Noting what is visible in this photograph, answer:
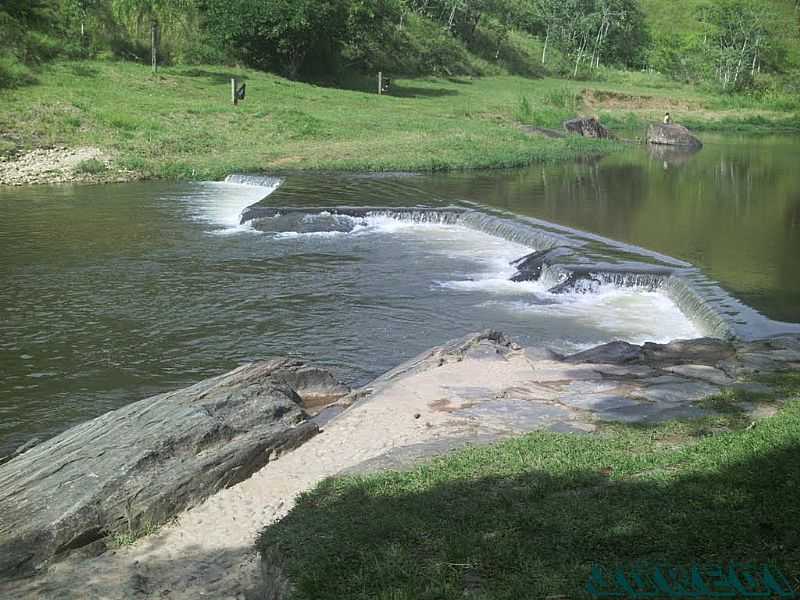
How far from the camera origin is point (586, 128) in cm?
4012

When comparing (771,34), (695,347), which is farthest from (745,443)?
(771,34)

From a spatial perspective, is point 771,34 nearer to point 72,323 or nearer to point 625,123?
point 625,123

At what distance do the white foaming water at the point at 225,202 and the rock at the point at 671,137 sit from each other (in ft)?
68.5

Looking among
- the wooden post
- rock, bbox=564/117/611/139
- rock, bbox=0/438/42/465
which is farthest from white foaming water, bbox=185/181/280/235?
rock, bbox=564/117/611/139

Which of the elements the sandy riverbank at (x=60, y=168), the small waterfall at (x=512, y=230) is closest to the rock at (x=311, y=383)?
the small waterfall at (x=512, y=230)

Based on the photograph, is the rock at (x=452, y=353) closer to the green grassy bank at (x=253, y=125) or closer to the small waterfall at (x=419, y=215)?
the small waterfall at (x=419, y=215)

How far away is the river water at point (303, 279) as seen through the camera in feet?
40.2

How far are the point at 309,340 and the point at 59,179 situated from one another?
16.8 meters

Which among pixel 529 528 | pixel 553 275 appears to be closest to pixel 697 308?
pixel 553 275

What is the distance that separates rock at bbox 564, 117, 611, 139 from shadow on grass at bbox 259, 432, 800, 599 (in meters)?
34.8

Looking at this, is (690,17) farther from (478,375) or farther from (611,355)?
(478,375)

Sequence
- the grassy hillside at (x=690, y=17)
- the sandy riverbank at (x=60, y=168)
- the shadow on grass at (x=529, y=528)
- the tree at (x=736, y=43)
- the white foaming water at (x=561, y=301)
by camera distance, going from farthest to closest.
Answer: the grassy hillside at (x=690, y=17)
the tree at (x=736, y=43)
the sandy riverbank at (x=60, y=168)
the white foaming water at (x=561, y=301)
the shadow on grass at (x=529, y=528)

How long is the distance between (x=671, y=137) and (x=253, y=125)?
61.2ft
